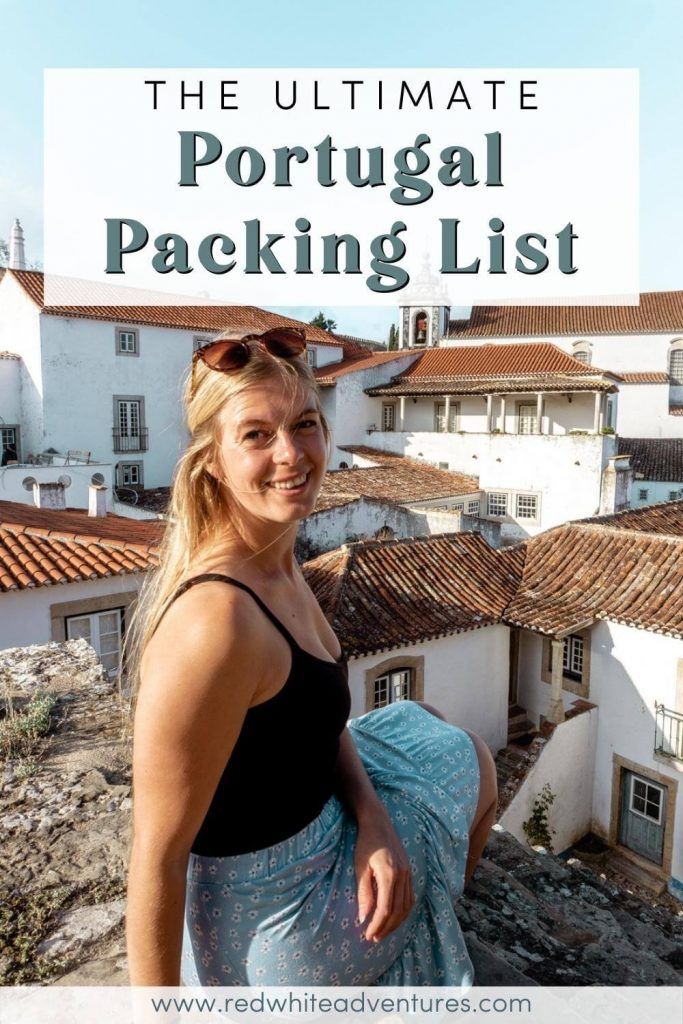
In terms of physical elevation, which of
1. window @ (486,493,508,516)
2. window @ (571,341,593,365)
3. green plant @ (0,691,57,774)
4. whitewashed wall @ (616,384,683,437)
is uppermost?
window @ (571,341,593,365)

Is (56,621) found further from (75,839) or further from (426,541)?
(426,541)

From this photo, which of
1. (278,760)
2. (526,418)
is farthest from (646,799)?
(526,418)

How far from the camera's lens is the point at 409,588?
41.7 feet

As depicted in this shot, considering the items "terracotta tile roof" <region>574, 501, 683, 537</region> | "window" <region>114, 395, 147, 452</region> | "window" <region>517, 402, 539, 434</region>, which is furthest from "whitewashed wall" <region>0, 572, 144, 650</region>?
"window" <region>517, 402, 539, 434</region>

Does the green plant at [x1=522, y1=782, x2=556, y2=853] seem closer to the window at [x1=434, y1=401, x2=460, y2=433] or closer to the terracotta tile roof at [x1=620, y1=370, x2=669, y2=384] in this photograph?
the window at [x1=434, y1=401, x2=460, y2=433]

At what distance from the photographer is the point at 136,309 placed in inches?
1121

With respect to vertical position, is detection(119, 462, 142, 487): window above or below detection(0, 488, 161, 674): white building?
above

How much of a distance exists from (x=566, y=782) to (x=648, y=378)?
113ft

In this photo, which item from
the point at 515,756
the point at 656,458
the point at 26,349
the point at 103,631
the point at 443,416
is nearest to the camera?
the point at 103,631

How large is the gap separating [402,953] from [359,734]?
0.69m

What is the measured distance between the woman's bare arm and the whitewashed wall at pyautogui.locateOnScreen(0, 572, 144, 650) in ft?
25.3

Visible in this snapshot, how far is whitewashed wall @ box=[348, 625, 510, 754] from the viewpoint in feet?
39.9

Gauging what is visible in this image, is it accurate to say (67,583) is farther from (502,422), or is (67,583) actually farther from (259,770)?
(502,422)

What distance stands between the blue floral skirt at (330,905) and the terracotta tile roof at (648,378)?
141 feet
